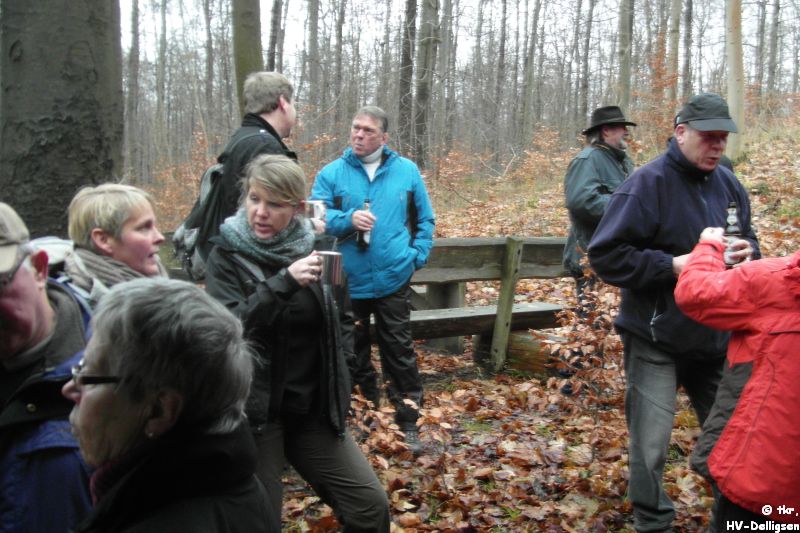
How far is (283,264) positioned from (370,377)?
2.49m

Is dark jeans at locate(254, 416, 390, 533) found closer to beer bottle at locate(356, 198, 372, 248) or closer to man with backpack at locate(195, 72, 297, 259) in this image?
man with backpack at locate(195, 72, 297, 259)

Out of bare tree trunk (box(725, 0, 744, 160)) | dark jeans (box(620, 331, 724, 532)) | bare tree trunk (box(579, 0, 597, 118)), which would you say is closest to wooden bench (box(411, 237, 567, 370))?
dark jeans (box(620, 331, 724, 532))

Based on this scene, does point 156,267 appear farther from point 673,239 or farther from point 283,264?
point 673,239

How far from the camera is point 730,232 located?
139 inches

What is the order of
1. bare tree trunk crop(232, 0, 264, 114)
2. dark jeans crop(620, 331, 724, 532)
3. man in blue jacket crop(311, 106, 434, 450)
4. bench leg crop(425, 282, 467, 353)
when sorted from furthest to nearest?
bare tree trunk crop(232, 0, 264, 114)
bench leg crop(425, 282, 467, 353)
man in blue jacket crop(311, 106, 434, 450)
dark jeans crop(620, 331, 724, 532)

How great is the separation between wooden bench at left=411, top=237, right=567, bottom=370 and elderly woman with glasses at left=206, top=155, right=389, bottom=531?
11.6 ft

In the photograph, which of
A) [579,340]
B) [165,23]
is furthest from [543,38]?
[579,340]

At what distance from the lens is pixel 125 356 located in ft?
5.43

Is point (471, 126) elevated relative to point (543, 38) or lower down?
lower down

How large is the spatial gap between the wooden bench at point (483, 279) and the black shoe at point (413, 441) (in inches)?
58.5

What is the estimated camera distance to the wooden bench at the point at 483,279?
23.0 ft

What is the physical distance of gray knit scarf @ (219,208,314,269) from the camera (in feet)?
10.5

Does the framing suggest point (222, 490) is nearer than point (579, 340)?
Yes

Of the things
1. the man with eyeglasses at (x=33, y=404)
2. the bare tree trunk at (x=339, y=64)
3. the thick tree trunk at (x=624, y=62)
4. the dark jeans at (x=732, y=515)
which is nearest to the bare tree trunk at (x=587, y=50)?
the thick tree trunk at (x=624, y=62)
